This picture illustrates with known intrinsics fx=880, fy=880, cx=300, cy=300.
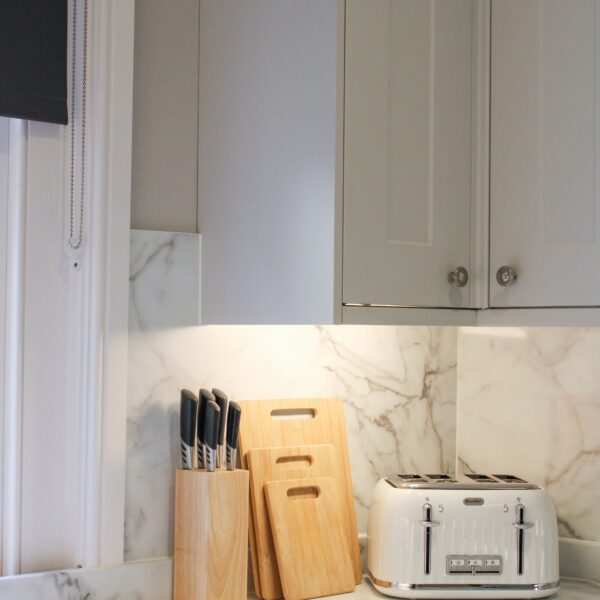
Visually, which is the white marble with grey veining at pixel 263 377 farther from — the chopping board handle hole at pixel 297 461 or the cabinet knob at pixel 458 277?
the cabinet knob at pixel 458 277

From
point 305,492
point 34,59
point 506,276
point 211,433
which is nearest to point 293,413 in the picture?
point 305,492

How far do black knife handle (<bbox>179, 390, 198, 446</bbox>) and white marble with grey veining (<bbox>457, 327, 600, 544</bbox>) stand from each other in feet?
2.33

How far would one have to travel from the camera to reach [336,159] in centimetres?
137

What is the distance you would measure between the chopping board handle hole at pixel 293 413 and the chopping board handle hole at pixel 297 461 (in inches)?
3.3

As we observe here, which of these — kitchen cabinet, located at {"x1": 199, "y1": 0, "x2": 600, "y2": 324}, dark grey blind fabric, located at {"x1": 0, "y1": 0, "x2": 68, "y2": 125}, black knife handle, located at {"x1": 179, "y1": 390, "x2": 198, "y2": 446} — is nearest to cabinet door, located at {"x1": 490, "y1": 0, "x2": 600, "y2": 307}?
kitchen cabinet, located at {"x1": 199, "y1": 0, "x2": 600, "y2": 324}

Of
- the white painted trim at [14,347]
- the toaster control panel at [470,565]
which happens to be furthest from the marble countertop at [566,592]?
the white painted trim at [14,347]

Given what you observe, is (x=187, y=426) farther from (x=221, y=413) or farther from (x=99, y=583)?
(x=99, y=583)

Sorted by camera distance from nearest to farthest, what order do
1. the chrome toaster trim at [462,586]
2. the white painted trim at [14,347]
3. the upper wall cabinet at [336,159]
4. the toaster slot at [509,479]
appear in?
the upper wall cabinet at [336,159], the white painted trim at [14,347], the chrome toaster trim at [462,586], the toaster slot at [509,479]

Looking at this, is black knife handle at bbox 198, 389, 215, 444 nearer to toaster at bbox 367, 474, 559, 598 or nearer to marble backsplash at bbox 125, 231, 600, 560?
marble backsplash at bbox 125, 231, 600, 560

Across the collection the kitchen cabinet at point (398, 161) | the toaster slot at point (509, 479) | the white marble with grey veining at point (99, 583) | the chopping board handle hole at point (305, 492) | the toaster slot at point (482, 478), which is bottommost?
the white marble with grey veining at point (99, 583)

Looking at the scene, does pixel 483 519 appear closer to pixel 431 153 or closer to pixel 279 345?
pixel 279 345

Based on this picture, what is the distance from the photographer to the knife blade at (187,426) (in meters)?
1.55

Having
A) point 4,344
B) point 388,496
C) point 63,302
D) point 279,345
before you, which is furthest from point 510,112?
point 4,344

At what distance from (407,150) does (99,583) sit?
92cm
